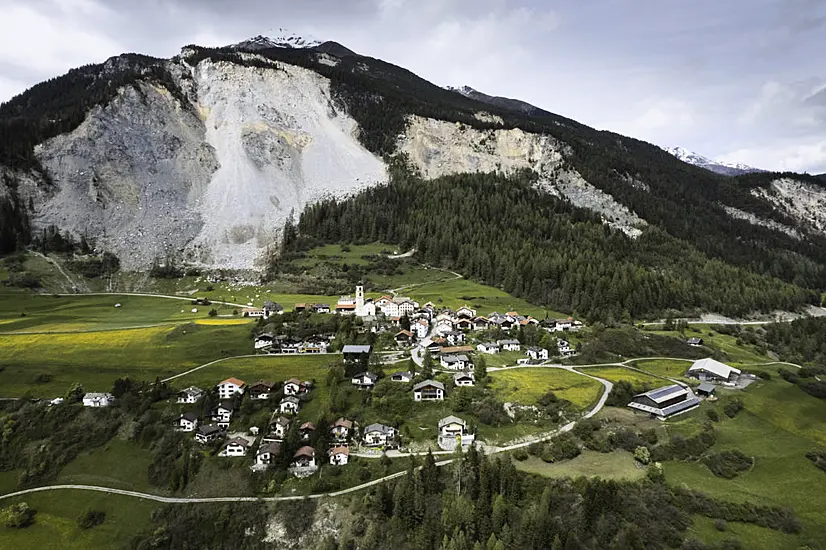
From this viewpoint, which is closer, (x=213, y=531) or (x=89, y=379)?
(x=213, y=531)

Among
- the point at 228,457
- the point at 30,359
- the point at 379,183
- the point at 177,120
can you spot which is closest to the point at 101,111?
the point at 177,120

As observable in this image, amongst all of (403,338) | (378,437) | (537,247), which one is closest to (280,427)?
(378,437)

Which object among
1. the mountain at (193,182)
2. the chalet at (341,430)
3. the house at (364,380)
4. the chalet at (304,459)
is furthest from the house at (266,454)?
the mountain at (193,182)

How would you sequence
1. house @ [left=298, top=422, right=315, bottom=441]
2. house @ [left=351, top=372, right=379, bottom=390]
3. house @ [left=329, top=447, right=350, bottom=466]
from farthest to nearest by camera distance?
house @ [left=351, top=372, right=379, bottom=390] < house @ [left=298, top=422, right=315, bottom=441] < house @ [left=329, top=447, right=350, bottom=466]

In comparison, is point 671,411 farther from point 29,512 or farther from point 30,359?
point 30,359

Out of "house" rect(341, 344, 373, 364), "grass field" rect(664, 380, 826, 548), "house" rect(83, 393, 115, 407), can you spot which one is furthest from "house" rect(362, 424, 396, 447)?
"house" rect(83, 393, 115, 407)

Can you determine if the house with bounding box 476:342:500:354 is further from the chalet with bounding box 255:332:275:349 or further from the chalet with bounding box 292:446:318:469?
the chalet with bounding box 292:446:318:469
